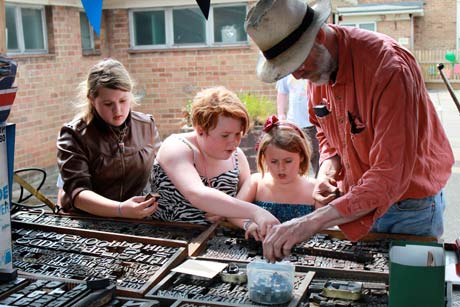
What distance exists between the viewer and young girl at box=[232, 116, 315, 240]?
2775mm

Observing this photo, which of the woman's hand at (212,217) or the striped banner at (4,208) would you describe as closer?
the striped banner at (4,208)

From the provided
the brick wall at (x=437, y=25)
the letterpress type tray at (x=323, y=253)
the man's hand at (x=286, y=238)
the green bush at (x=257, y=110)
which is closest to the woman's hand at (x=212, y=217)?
the letterpress type tray at (x=323, y=253)

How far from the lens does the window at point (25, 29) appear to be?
308 inches

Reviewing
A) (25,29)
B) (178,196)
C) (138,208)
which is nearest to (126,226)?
(138,208)

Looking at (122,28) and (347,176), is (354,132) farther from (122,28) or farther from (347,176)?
(122,28)

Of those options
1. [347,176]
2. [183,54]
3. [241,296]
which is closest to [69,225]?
[241,296]

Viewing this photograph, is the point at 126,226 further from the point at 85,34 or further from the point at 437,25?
the point at 437,25

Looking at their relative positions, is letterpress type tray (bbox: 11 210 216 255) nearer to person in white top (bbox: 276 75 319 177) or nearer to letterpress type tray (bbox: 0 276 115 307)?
letterpress type tray (bbox: 0 276 115 307)

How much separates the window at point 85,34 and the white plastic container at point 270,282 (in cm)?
819

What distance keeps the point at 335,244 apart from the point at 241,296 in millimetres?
590

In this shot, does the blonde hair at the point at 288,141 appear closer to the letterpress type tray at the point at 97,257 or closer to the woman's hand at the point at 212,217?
the woman's hand at the point at 212,217

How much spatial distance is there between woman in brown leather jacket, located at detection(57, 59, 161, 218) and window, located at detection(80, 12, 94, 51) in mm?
6651

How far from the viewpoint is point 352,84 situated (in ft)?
7.04

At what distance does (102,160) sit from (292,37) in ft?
4.66
